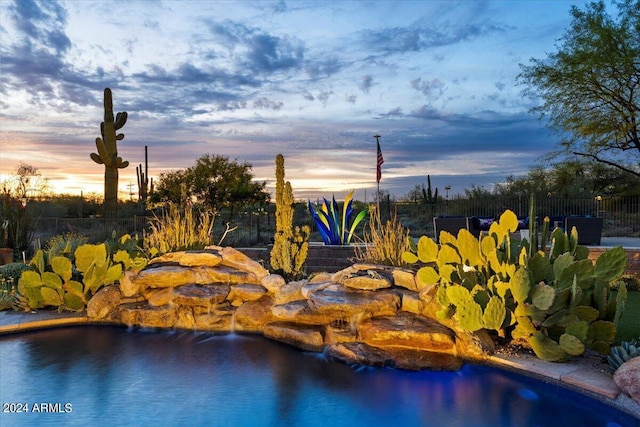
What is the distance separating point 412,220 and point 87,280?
15.0 metres

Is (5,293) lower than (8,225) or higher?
lower

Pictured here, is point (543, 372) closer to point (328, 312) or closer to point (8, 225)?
point (328, 312)

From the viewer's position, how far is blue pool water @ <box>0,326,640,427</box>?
13.9ft

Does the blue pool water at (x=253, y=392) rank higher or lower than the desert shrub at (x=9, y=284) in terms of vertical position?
lower

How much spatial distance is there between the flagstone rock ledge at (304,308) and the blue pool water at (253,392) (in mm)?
243

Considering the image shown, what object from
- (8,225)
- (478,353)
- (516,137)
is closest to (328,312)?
(478,353)

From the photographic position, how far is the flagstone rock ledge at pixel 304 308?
5.46 meters

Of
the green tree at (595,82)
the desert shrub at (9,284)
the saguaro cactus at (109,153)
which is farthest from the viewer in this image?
the saguaro cactus at (109,153)

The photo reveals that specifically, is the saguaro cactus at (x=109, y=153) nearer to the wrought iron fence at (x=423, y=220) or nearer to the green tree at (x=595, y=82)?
the wrought iron fence at (x=423, y=220)

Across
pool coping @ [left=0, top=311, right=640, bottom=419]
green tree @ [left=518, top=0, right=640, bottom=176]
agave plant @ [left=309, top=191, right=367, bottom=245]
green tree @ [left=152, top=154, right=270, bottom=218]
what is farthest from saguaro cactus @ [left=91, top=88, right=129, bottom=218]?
pool coping @ [left=0, top=311, right=640, bottom=419]

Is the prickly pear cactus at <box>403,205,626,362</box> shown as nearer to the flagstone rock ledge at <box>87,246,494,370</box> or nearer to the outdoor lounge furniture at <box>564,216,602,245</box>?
the flagstone rock ledge at <box>87,246,494,370</box>

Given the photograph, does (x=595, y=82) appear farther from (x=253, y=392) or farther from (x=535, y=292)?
(x=253, y=392)

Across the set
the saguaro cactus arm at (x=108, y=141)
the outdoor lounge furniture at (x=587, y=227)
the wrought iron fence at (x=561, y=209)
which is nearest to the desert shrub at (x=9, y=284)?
the saguaro cactus arm at (x=108, y=141)

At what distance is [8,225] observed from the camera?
11.8 m
